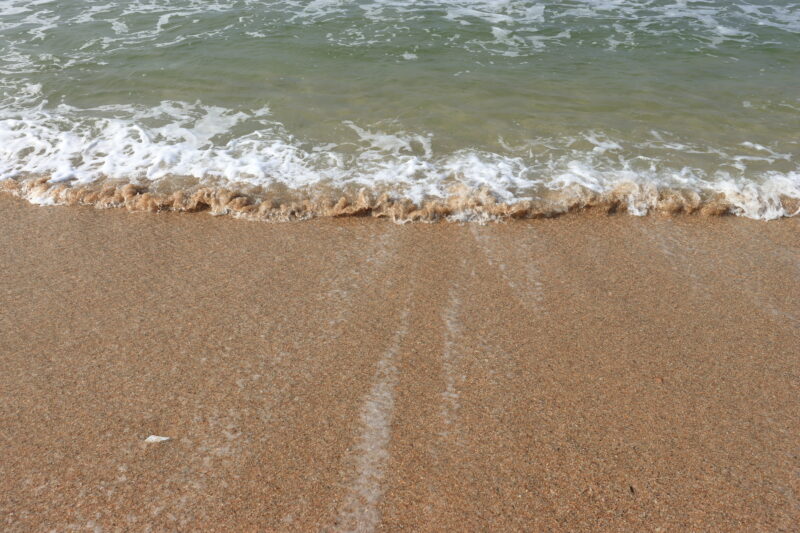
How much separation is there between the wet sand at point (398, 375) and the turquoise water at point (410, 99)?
0.71 m

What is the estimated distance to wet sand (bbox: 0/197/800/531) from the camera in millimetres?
2316

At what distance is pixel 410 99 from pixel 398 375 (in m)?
4.07

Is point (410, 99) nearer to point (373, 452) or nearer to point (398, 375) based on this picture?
point (398, 375)

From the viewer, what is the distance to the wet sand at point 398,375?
7.60ft

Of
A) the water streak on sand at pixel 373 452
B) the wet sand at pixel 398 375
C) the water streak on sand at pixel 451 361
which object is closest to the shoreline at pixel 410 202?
the wet sand at pixel 398 375

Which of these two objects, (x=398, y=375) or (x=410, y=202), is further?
(x=410, y=202)

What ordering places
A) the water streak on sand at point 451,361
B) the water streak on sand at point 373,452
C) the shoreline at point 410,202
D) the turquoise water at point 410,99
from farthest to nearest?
1. the turquoise water at point 410,99
2. the shoreline at point 410,202
3. the water streak on sand at point 451,361
4. the water streak on sand at point 373,452

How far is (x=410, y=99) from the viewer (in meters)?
6.17

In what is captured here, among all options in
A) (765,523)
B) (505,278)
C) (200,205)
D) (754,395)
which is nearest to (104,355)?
(200,205)

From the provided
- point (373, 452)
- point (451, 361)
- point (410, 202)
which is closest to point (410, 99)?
point (410, 202)

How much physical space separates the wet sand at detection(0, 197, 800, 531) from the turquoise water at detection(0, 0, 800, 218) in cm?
71

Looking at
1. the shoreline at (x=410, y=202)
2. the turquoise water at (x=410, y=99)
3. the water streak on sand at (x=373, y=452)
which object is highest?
the turquoise water at (x=410, y=99)

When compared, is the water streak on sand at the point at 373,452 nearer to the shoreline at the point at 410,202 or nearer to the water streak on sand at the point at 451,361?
the water streak on sand at the point at 451,361

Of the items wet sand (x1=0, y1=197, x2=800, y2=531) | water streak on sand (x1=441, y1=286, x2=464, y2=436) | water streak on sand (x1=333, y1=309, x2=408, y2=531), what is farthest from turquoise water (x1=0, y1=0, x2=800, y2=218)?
water streak on sand (x1=333, y1=309, x2=408, y2=531)
